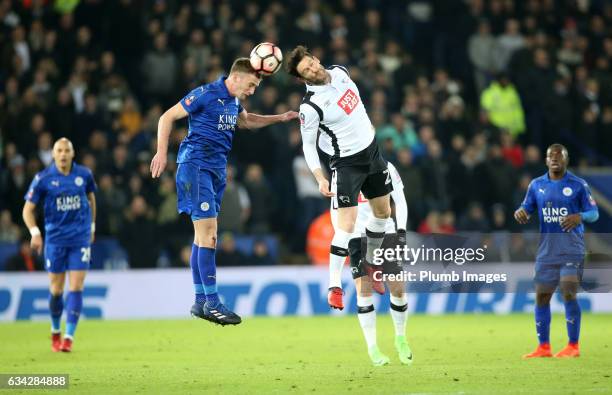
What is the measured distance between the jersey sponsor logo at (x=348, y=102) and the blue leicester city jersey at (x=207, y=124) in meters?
1.16

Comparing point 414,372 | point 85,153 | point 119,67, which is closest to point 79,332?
point 85,153

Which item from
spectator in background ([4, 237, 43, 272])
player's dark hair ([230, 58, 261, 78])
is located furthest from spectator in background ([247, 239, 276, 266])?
player's dark hair ([230, 58, 261, 78])

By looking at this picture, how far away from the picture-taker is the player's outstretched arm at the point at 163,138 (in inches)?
427

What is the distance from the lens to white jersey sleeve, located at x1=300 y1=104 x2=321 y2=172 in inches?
458

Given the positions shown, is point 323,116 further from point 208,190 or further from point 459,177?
point 459,177

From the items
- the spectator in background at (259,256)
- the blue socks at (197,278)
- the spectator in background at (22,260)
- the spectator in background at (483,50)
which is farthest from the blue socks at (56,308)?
the spectator in background at (483,50)

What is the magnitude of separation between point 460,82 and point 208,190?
14243 millimetres

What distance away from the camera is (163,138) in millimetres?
11180

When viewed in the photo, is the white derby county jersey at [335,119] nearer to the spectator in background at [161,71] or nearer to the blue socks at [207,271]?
the blue socks at [207,271]

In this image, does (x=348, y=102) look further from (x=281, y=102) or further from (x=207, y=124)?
(x=281, y=102)

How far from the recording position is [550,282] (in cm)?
1305

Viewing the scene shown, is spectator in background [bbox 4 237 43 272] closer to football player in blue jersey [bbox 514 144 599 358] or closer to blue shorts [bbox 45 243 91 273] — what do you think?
blue shorts [bbox 45 243 91 273]
